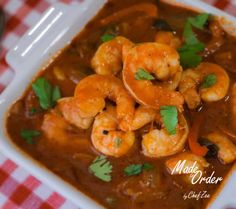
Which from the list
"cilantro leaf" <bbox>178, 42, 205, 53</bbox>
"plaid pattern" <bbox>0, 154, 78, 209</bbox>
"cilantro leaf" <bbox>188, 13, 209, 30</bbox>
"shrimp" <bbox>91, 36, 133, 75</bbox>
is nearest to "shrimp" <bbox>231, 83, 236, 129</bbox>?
"cilantro leaf" <bbox>178, 42, 205, 53</bbox>

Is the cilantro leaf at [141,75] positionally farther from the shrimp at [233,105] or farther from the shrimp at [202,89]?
the shrimp at [233,105]

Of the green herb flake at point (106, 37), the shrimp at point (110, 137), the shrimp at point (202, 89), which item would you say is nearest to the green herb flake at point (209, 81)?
the shrimp at point (202, 89)

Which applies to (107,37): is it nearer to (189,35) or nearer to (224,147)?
(189,35)

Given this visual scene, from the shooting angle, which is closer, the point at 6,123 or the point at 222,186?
the point at 222,186

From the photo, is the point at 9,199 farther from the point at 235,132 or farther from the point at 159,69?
the point at 235,132

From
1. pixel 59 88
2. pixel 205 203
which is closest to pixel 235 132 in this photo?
pixel 205 203
